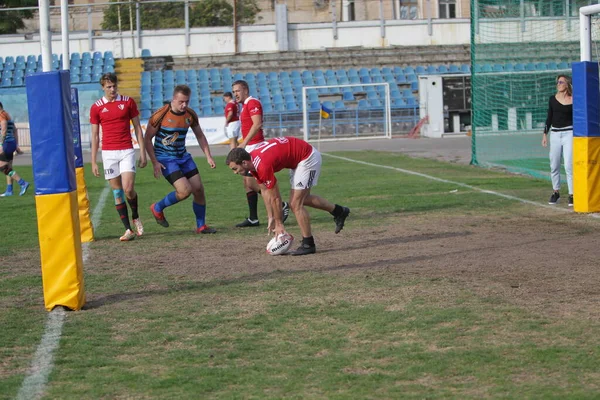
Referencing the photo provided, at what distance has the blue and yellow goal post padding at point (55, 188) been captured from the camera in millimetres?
7473

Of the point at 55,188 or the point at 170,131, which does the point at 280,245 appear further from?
the point at 55,188

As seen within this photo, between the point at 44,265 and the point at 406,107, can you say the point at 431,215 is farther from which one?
the point at 406,107

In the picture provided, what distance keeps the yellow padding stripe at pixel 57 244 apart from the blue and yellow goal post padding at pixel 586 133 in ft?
25.8

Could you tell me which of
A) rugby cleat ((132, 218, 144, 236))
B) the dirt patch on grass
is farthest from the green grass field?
rugby cleat ((132, 218, 144, 236))

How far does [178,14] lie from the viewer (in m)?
48.2

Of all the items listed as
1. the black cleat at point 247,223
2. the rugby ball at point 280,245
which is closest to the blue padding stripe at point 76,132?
the black cleat at point 247,223

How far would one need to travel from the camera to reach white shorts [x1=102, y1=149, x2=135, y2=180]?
38.0ft

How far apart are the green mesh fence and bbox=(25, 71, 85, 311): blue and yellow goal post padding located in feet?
49.1

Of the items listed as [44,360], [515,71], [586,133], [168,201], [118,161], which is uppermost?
[515,71]

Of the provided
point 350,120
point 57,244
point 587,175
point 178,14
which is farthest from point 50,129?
point 178,14

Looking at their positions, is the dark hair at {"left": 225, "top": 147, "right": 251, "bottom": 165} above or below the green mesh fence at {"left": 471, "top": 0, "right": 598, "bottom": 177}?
below

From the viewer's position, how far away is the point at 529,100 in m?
23.6

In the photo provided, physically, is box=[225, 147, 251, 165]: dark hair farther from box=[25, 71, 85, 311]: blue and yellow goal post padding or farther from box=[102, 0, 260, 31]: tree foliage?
box=[102, 0, 260, 31]: tree foliage

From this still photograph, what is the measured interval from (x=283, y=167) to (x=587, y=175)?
5.18 meters
